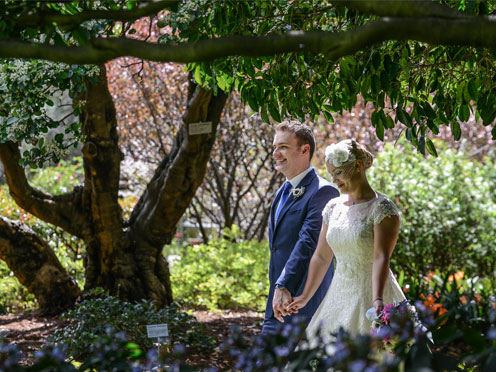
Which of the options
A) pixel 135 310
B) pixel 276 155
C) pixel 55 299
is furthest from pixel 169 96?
pixel 276 155

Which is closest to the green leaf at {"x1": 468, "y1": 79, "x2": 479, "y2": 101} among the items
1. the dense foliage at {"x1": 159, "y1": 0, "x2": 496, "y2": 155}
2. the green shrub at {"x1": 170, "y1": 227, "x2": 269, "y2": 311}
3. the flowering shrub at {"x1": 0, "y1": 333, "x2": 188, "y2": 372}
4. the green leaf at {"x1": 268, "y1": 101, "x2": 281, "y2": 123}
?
the dense foliage at {"x1": 159, "y1": 0, "x2": 496, "y2": 155}

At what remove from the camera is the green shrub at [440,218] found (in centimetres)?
847

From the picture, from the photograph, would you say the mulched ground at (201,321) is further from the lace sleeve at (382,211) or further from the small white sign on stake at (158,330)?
the lace sleeve at (382,211)

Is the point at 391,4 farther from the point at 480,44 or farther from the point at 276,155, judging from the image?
the point at 276,155

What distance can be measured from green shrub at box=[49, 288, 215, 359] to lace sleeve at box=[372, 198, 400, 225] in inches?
102

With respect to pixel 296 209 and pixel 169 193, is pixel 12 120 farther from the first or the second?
pixel 169 193

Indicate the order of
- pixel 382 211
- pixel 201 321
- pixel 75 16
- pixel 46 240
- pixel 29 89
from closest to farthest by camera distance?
1. pixel 75 16
2. pixel 382 211
3. pixel 29 89
4. pixel 201 321
5. pixel 46 240

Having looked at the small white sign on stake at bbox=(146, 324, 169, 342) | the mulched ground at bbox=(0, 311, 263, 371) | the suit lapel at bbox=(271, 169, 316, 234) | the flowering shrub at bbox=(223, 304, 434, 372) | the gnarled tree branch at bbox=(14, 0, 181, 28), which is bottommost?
the mulched ground at bbox=(0, 311, 263, 371)

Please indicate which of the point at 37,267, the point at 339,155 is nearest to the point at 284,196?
the point at 339,155

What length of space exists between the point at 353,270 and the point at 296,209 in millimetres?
645

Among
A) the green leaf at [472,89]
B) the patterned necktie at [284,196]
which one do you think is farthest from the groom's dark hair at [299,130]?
the green leaf at [472,89]

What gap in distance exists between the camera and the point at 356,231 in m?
3.65

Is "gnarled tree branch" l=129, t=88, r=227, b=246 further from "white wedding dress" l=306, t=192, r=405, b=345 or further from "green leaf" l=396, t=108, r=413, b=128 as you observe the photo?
"green leaf" l=396, t=108, r=413, b=128

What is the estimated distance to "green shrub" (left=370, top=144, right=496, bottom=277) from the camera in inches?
333
